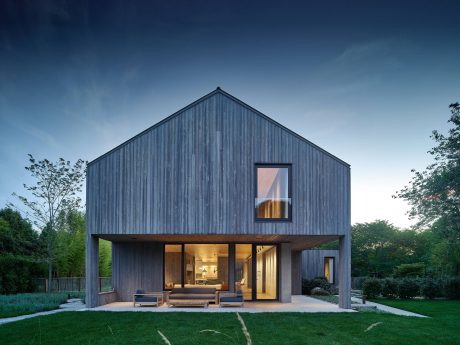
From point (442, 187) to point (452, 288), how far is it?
15.6ft

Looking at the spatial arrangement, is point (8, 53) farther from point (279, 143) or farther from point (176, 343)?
point (176, 343)

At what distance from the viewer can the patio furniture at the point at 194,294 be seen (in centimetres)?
1398

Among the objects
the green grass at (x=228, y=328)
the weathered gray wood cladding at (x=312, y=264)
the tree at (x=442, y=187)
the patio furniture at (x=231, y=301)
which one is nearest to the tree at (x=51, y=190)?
the green grass at (x=228, y=328)

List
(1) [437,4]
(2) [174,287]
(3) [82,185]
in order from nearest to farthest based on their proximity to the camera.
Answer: (1) [437,4] → (2) [174,287] → (3) [82,185]

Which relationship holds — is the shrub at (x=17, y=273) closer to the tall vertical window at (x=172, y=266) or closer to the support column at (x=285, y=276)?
the tall vertical window at (x=172, y=266)

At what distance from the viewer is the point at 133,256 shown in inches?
605

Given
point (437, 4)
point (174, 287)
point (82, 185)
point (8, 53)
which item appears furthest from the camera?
point (82, 185)

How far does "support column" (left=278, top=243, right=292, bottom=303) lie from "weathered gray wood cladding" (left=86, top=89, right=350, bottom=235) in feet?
9.81

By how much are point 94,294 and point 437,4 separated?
13.9 m

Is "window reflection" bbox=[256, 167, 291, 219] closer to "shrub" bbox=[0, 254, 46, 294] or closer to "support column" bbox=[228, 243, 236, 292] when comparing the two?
"support column" bbox=[228, 243, 236, 292]

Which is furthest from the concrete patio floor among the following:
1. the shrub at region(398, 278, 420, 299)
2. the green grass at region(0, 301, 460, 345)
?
the shrub at region(398, 278, 420, 299)

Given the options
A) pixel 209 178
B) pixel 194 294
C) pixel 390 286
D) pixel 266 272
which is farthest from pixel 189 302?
pixel 390 286

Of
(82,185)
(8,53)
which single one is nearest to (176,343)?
(8,53)

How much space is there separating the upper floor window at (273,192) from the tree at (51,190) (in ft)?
33.9
